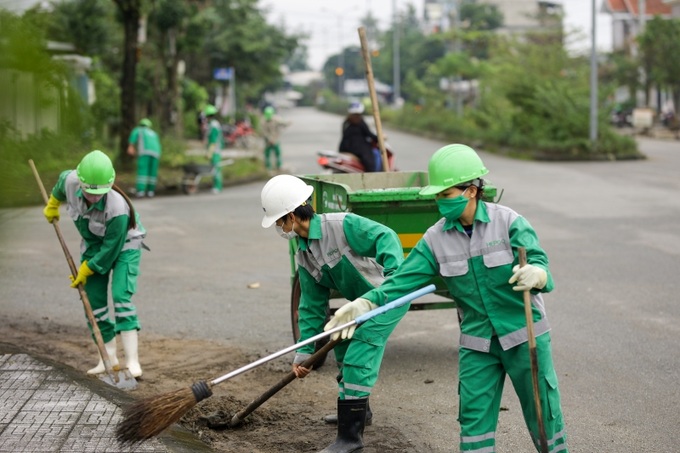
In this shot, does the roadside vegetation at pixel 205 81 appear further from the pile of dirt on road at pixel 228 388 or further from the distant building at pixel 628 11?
the distant building at pixel 628 11

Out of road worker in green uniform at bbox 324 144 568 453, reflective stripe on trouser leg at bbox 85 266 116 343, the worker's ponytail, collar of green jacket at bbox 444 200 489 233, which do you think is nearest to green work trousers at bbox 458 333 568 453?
road worker in green uniform at bbox 324 144 568 453

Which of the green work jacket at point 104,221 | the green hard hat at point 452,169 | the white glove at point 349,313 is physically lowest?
the white glove at point 349,313

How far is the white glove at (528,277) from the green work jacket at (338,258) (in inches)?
50.1

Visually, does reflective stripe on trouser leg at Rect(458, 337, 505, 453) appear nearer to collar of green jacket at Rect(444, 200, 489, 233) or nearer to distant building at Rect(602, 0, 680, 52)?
collar of green jacket at Rect(444, 200, 489, 233)

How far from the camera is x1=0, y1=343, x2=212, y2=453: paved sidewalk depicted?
15.3 ft

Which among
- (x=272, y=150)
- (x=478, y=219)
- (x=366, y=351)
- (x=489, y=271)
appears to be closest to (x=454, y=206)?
(x=478, y=219)

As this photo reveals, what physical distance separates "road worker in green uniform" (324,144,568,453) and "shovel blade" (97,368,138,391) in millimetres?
3093

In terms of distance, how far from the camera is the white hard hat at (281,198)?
16.3 feet

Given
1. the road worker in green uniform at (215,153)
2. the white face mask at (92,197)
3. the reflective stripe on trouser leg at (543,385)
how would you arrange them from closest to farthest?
the reflective stripe on trouser leg at (543,385)
the white face mask at (92,197)
the road worker in green uniform at (215,153)

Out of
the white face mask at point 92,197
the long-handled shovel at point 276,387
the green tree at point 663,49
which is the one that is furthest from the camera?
the green tree at point 663,49

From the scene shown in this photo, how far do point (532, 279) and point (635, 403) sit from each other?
2.69m

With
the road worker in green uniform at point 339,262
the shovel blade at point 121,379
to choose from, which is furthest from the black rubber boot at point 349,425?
the shovel blade at point 121,379

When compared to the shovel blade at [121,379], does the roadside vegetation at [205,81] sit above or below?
above

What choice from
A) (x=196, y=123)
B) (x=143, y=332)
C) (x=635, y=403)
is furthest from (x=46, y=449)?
(x=196, y=123)
